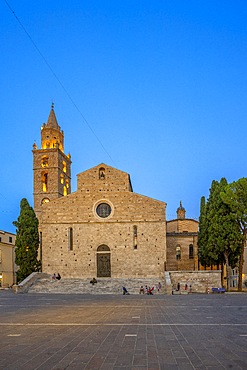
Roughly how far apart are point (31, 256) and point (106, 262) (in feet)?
24.7

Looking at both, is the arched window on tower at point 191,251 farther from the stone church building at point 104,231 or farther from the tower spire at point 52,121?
the tower spire at point 52,121

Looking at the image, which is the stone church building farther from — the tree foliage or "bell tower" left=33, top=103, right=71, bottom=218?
"bell tower" left=33, top=103, right=71, bottom=218

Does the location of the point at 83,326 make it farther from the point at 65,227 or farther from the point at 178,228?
the point at 178,228

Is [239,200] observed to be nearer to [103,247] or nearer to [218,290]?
[218,290]

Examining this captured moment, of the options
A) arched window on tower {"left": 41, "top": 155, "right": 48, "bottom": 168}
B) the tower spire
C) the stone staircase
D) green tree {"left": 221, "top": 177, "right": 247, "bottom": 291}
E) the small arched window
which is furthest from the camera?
the tower spire

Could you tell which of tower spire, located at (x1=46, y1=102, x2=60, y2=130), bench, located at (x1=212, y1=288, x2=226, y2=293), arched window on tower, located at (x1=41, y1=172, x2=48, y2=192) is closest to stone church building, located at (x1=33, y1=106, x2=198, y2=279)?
bench, located at (x1=212, y1=288, x2=226, y2=293)

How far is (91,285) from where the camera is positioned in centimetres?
3700

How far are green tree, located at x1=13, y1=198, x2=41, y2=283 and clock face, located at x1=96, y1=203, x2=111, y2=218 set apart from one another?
6658 millimetres

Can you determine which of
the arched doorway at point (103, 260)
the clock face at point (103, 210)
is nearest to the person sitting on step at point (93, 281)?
the arched doorway at point (103, 260)

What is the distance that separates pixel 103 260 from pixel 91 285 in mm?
4277

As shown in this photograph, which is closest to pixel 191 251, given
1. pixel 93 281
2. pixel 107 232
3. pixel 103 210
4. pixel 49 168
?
pixel 107 232

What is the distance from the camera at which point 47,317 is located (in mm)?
14859

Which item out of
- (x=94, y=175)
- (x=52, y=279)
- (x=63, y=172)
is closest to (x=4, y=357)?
(x=52, y=279)

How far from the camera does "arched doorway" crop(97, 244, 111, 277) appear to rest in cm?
4062
